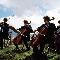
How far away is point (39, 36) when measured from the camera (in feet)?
34.6

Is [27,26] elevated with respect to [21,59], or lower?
elevated

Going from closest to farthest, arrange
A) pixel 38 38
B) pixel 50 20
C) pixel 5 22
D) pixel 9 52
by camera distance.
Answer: pixel 38 38 → pixel 50 20 → pixel 9 52 → pixel 5 22

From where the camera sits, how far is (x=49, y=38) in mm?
15359

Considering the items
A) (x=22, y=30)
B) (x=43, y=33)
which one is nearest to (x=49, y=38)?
(x=22, y=30)

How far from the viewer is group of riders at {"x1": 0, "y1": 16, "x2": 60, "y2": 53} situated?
10.4 metres

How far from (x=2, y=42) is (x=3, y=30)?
87cm

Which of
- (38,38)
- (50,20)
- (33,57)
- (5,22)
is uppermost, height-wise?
(5,22)

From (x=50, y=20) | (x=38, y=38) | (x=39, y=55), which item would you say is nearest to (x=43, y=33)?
(x=38, y=38)

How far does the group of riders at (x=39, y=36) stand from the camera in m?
10.4

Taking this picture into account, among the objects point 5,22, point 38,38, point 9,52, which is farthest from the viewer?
point 5,22

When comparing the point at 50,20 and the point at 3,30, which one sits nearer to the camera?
the point at 50,20

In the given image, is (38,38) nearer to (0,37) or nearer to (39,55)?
(39,55)

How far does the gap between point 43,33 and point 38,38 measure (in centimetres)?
60

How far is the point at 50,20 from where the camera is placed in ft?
48.3
